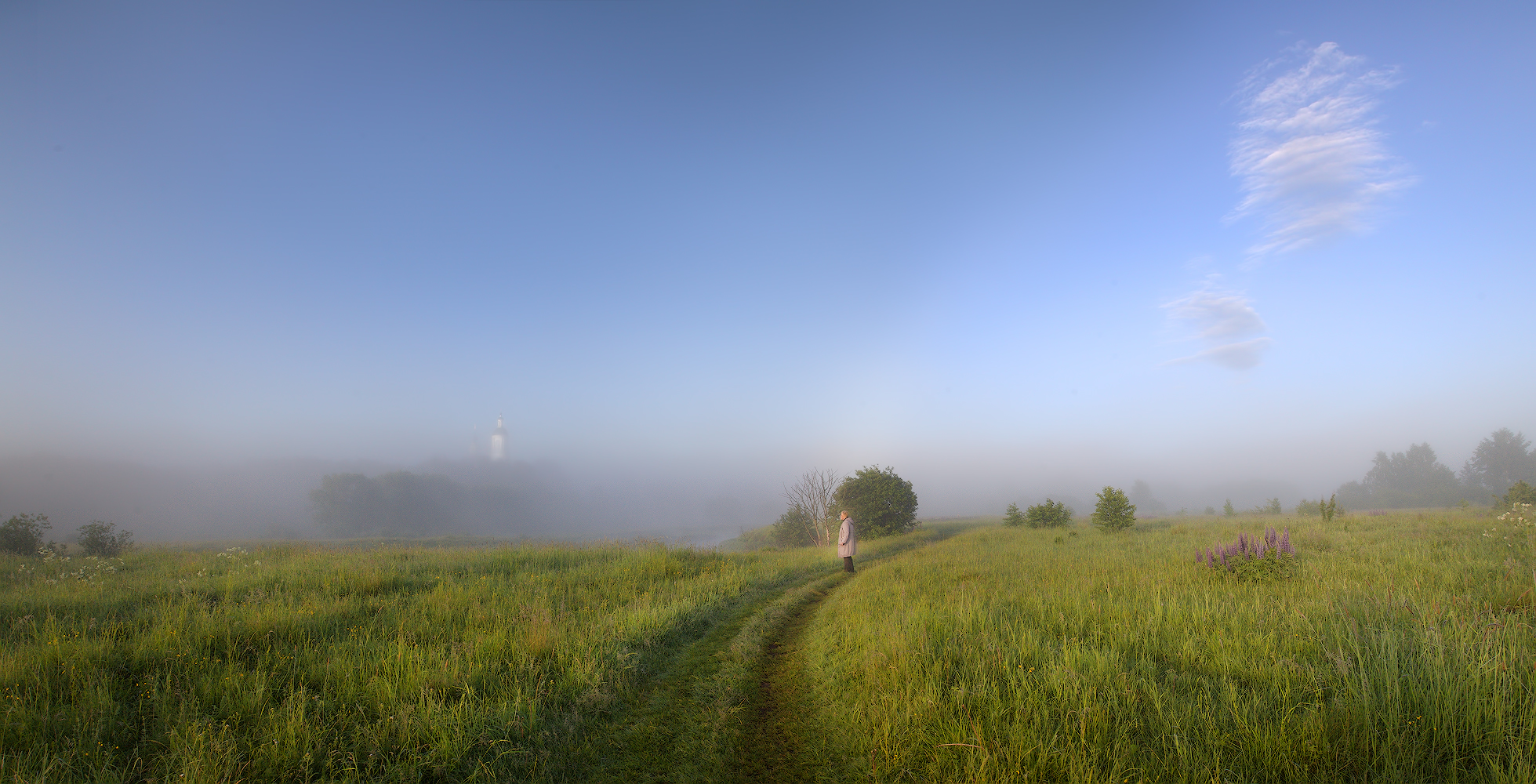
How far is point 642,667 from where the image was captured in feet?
22.6

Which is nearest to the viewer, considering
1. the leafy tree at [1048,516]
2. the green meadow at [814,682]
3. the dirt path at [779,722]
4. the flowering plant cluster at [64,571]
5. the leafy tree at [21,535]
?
the green meadow at [814,682]

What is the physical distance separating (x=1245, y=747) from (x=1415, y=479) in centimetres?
11596

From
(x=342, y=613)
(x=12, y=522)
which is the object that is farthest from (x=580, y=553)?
(x=12, y=522)

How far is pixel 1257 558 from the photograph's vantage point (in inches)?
358

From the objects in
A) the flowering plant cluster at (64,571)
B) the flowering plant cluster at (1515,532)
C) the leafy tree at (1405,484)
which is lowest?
the leafy tree at (1405,484)

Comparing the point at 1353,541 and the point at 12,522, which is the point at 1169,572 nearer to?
the point at 1353,541

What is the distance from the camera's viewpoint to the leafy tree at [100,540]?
67.5 ft

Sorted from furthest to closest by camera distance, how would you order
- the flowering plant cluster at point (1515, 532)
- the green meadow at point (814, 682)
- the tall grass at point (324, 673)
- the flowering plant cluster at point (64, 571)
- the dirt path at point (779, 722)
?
the flowering plant cluster at point (64, 571)
the flowering plant cluster at point (1515, 532)
the dirt path at point (779, 722)
the tall grass at point (324, 673)
the green meadow at point (814, 682)

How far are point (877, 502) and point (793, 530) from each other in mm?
11096

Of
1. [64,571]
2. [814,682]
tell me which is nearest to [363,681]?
[814,682]

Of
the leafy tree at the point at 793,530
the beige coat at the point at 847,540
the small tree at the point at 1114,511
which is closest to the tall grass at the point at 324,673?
the beige coat at the point at 847,540

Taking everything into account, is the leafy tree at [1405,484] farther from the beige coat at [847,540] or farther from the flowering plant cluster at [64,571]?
the flowering plant cluster at [64,571]

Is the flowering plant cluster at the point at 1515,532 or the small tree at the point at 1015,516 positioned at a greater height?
the flowering plant cluster at the point at 1515,532

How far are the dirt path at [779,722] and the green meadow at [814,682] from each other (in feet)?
0.12
